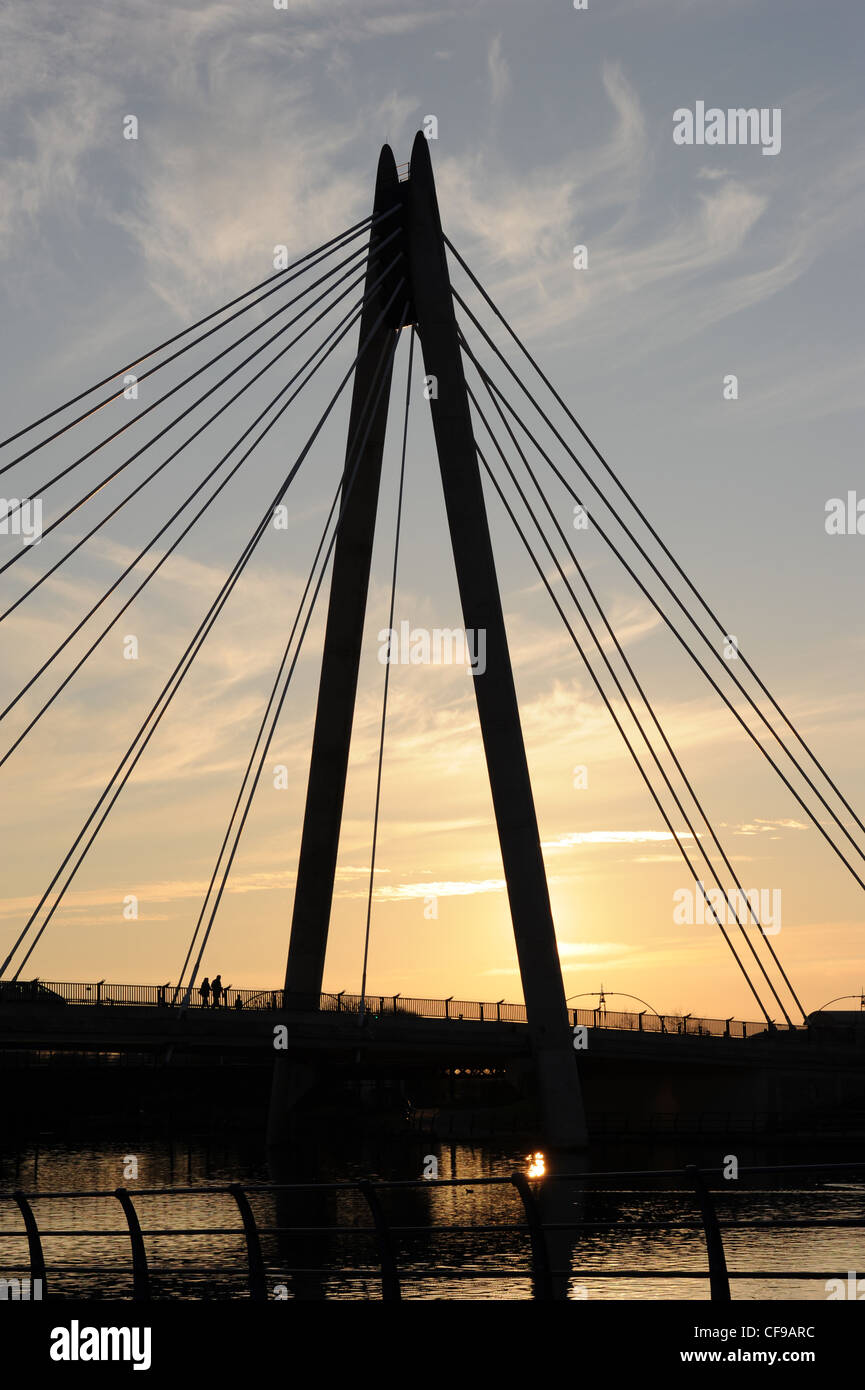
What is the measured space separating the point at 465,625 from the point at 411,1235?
16155 mm

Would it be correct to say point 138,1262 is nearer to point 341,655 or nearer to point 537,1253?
point 537,1253

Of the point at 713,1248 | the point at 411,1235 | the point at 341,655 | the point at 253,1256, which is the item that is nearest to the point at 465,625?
the point at 341,655

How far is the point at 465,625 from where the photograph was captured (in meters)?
42.1

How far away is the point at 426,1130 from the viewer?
76.1 metres

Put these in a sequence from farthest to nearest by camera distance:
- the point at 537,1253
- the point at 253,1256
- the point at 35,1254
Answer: the point at 35,1254
the point at 253,1256
the point at 537,1253

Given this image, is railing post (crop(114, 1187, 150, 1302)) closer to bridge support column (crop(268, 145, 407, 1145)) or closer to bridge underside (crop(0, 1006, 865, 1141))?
bridge underside (crop(0, 1006, 865, 1141))

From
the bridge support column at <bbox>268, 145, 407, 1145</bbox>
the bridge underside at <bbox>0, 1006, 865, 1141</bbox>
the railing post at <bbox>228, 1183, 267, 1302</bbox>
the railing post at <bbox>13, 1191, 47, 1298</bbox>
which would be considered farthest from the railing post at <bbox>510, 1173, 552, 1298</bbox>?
the bridge support column at <bbox>268, 145, 407, 1145</bbox>

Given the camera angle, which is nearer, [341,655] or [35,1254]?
[35,1254]

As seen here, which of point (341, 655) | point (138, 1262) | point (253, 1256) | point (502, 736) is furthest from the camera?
point (341, 655)

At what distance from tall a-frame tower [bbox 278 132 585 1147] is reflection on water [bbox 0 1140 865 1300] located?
5.09m

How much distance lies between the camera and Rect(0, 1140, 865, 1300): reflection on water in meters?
23.6

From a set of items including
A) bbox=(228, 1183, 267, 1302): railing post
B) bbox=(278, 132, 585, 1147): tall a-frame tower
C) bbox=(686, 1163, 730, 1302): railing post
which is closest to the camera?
bbox=(686, 1163, 730, 1302): railing post

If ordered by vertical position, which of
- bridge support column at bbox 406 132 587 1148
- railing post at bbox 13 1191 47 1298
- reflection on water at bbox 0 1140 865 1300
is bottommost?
reflection on water at bbox 0 1140 865 1300
